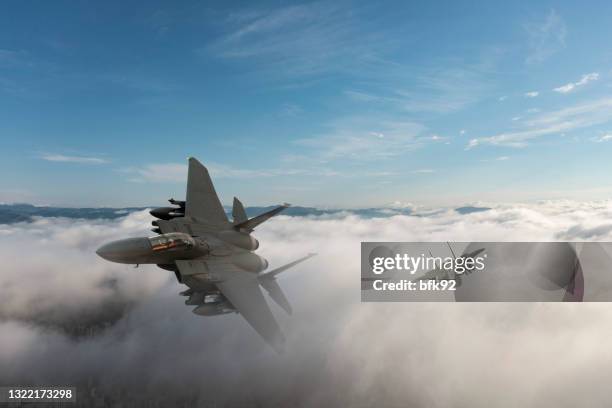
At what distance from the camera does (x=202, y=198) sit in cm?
3606

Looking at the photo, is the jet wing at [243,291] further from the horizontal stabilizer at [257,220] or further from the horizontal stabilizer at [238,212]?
the horizontal stabilizer at [238,212]

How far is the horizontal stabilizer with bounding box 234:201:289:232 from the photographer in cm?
3293

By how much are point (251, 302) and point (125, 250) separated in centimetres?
1182

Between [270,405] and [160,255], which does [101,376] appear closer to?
[270,405]

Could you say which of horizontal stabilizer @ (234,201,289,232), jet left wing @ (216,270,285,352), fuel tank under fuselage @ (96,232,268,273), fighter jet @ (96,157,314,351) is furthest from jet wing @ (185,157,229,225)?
jet left wing @ (216,270,285,352)

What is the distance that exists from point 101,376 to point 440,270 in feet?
604

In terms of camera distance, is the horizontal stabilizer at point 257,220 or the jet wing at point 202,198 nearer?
the horizontal stabilizer at point 257,220

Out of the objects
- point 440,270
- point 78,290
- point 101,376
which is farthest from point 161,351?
point 440,270

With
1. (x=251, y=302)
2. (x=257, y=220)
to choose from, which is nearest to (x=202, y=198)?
(x=257, y=220)

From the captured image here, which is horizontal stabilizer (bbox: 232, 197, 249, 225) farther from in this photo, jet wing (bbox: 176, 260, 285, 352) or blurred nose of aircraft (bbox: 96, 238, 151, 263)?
blurred nose of aircraft (bbox: 96, 238, 151, 263)

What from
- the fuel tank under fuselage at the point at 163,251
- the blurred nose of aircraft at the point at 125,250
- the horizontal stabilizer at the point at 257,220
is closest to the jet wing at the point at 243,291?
the fuel tank under fuselage at the point at 163,251

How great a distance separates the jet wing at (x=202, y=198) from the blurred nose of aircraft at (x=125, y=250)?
25.3 ft

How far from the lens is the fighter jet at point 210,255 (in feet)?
88.6

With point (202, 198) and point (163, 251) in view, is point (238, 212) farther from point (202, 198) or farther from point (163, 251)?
point (163, 251)
